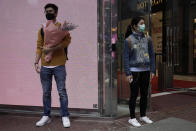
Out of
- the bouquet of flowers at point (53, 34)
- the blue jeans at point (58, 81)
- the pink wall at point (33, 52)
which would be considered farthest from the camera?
the pink wall at point (33, 52)

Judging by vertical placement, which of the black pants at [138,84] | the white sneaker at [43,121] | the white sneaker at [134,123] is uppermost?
the black pants at [138,84]

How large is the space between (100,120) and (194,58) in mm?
6576

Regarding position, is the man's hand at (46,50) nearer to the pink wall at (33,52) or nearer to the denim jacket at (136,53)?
the pink wall at (33,52)

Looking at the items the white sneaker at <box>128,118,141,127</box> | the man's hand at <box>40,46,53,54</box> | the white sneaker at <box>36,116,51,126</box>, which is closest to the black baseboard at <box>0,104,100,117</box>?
the white sneaker at <box>36,116,51,126</box>

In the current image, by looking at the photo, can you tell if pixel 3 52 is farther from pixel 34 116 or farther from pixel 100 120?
pixel 100 120

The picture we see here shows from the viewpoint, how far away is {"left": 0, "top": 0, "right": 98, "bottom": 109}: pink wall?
13.9ft

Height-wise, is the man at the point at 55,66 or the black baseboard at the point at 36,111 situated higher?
the man at the point at 55,66

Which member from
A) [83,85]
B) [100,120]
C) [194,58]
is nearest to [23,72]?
[83,85]

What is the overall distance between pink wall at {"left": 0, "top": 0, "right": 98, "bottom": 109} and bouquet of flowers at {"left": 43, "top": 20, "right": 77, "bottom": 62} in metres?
0.64

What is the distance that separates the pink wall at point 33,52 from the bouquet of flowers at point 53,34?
2.09 feet

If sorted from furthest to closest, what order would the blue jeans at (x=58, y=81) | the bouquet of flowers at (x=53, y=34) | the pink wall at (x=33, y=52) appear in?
the pink wall at (x=33, y=52) < the blue jeans at (x=58, y=81) < the bouquet of flowers at (x=53, y=34)

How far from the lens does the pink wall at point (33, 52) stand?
425cm

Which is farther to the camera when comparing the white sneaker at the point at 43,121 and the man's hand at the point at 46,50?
the white sneaker at the point at 43,121

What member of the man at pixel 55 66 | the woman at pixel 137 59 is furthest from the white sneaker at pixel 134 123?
the man at pixel 55 66
